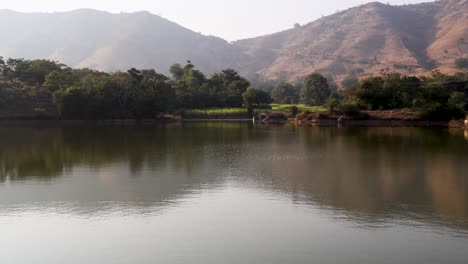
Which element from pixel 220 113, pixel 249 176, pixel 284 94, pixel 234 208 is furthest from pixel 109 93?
pixel 234 208

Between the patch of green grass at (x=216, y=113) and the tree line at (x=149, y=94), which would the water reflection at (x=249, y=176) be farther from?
the patch of green grass at (x=216, y=113)

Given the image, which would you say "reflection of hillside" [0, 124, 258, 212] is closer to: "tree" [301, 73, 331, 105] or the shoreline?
the shoreline

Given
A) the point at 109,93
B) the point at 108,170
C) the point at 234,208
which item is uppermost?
the point at 109,93

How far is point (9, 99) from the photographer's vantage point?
3054 inches

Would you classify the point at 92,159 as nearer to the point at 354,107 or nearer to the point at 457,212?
the point at 457,212

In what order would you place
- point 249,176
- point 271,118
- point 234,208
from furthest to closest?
1. point 271,118
2. point 249,176
3. point 234,208

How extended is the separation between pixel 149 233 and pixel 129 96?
71460 mm

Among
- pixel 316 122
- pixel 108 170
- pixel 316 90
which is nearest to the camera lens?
pixel 108 170

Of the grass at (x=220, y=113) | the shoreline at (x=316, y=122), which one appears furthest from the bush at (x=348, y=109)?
the grass at (x=220, y=113)

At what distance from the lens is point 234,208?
20109mm

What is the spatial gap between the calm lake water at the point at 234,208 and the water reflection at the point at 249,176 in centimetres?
9

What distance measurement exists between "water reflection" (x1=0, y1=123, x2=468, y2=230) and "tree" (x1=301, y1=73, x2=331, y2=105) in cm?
6837

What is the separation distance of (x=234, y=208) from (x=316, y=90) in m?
95.8

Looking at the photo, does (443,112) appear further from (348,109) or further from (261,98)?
(261,98)
